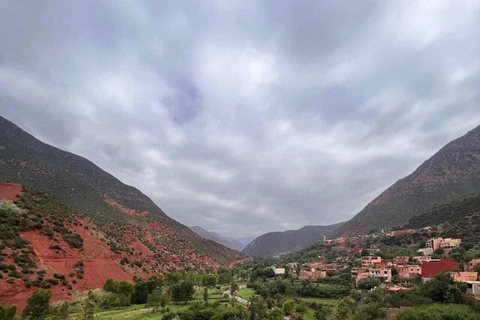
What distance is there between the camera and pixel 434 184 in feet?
424

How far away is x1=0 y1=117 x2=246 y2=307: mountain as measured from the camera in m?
42.4

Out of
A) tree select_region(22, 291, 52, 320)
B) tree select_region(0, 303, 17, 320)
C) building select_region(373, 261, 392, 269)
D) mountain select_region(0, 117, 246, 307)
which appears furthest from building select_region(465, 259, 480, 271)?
tree select_region(0, 303, 17, 320)

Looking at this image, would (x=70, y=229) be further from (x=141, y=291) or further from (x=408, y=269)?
(x=408, y=269)

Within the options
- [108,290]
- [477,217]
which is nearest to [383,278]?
[477,217]

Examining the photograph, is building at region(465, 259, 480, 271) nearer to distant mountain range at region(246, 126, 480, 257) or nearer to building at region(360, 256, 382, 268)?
building at region(360, 256, 382, 268)

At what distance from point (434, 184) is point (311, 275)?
84.5m

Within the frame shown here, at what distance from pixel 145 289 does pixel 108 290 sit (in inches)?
196

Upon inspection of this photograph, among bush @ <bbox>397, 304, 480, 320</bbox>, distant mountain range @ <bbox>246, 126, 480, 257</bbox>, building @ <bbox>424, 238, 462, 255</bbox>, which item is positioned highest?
distant mountain range @ <bbox>246, 126, 480, 257</bbox>

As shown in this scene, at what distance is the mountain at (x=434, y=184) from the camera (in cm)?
11975

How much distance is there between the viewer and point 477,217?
79.9m

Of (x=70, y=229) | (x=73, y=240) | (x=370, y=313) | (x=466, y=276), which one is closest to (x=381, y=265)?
(x=466, y=276)

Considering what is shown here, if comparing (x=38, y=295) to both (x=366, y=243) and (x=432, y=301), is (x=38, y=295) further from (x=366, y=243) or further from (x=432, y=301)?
(x=366, y=243)

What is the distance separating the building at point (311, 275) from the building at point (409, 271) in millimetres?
15255

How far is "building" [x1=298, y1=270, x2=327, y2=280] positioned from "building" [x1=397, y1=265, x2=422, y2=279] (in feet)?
50.0
